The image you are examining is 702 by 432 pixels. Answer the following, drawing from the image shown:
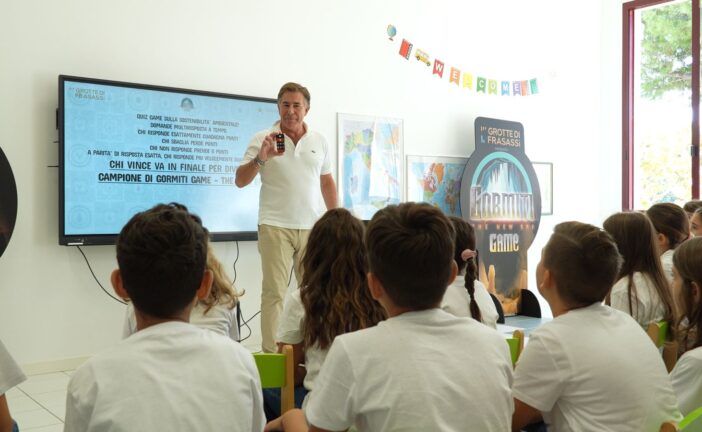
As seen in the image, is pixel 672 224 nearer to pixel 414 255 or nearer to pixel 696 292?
pixel 696 292

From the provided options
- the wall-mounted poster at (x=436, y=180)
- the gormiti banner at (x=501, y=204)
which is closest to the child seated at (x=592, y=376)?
the wall-mounted poster at (x=436, y=180)

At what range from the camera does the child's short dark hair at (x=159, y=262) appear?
1.19 metres

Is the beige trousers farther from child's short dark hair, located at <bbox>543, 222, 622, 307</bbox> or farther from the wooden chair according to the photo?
child's short dark hair, located at <bbox>543, 222, 622, 307</bbox>

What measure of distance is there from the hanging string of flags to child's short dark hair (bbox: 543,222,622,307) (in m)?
4.14

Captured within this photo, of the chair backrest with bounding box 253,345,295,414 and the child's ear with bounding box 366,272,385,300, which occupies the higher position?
the child's ear with bounding box 366,272,385,300

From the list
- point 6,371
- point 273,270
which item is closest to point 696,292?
point 6,371

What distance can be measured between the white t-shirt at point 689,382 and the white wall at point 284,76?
132 inches

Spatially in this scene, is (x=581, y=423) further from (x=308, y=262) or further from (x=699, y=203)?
(x=699, y=203)

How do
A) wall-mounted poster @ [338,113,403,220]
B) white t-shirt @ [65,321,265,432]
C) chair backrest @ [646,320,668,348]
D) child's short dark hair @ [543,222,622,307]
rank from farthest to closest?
wall-mounted poster @ [338,113,403,220]
chair backrest @ [646,320,668,348]
child's short dark hair @ [543,222,622,307]
white t-shirt @ [65,321,265,432]

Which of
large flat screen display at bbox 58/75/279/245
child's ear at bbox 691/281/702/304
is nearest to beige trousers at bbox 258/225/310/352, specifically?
large flat screen display at bbox 58/75/279/245

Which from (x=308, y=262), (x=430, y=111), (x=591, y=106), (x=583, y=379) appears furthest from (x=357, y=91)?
(x=583, y=379)

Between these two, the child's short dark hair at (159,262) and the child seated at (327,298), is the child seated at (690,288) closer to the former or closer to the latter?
the child seated at (327,298)

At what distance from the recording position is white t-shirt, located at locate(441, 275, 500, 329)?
2244mm

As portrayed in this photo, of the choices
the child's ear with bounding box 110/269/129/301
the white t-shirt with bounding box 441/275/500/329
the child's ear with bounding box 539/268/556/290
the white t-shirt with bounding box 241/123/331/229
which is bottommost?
the white t-shirt with bounding box 441/275/500/329
